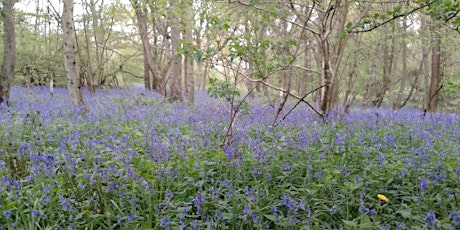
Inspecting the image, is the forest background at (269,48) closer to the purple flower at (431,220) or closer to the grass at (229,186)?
the grass at (229,186)

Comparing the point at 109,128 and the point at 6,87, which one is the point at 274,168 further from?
the point at 6,87

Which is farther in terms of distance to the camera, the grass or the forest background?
the forest background

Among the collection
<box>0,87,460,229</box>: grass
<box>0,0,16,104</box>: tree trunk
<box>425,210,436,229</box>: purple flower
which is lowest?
<box>0,87,460,229</box>: grass

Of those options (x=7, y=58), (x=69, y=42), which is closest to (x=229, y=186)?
(x=69, y=42)

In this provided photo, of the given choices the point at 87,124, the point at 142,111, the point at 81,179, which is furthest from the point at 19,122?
the point at 81,179

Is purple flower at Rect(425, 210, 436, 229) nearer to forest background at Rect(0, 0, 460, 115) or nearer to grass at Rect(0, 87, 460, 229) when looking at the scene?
grass at Rect(0, 87, 460, 229)

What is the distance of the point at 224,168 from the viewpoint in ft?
11.9

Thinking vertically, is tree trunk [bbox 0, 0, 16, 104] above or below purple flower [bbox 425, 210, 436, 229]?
above

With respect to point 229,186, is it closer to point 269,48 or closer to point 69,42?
point 269,48

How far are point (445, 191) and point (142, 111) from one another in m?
6.44

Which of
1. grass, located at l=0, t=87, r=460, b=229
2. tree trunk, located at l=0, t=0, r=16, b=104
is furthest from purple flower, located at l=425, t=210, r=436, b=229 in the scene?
tree trunk, located at l=0, t=0, r=16, b=104

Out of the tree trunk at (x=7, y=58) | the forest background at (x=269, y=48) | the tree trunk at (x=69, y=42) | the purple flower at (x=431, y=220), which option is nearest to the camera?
the purple flower at (x=431, y=220)

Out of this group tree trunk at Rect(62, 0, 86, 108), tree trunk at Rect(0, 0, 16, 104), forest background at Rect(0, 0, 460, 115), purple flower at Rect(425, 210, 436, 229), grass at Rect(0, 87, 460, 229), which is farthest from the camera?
tree trunk at Rect(0, 0, 16, 104)

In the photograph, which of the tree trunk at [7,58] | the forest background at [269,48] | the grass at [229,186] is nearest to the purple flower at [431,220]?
the grass at [229,186]
